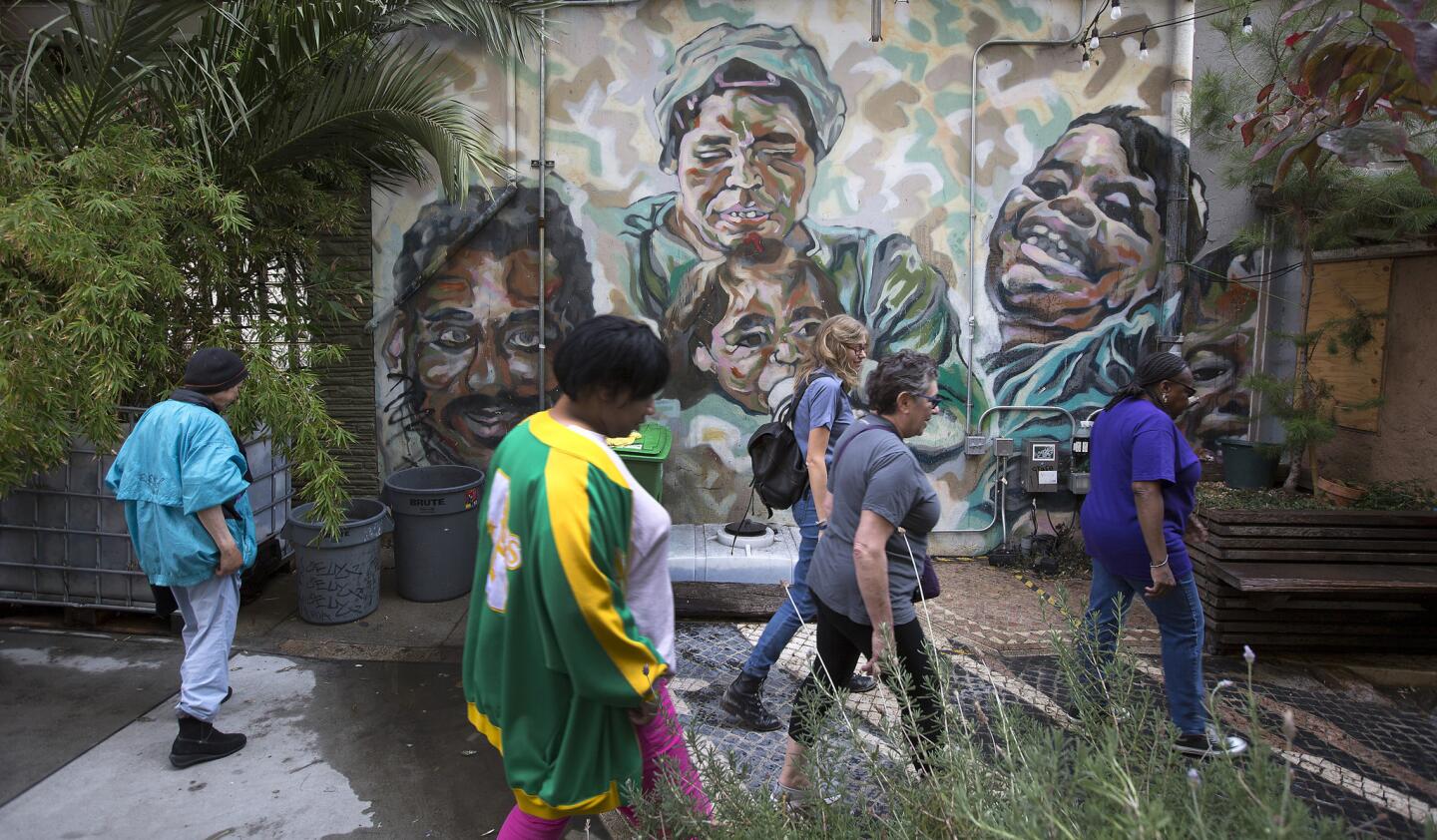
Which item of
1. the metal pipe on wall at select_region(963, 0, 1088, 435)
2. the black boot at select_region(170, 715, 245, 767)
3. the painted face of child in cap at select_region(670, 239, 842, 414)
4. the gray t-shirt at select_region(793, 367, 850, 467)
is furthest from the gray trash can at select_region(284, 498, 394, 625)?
the metal pipe on wall at select_region(963, 0, 1088, 435)

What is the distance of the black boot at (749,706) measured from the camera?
12.9 feet

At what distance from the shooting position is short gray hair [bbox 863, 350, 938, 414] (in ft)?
9.41

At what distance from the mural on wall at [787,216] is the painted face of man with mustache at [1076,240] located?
17mm

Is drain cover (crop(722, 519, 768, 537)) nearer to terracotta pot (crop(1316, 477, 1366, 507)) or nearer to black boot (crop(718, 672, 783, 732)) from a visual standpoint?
black boot (crop(718, 672, 783, 732))

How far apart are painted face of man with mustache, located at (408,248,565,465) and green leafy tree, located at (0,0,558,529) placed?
75cm

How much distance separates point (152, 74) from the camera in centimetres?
481

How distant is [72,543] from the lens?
4.91 meters

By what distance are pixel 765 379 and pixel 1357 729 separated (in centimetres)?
410

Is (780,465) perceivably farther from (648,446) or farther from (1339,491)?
(1339,491)

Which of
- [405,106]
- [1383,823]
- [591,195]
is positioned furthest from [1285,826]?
[591,195]

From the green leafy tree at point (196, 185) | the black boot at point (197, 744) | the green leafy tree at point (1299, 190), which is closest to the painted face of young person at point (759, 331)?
the green leafy tree at point (196, 185)

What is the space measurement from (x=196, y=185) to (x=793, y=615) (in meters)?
3.90

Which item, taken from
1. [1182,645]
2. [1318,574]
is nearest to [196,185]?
[1182,645]

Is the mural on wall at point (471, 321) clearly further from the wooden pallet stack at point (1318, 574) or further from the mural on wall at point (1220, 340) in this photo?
the mural on wall at point (1220, 340)
